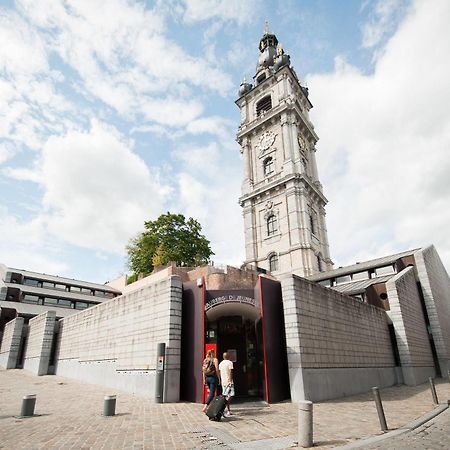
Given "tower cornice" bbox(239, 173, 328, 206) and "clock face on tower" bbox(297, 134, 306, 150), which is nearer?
"tower cornice" bbox(239, 173, 328, 206)

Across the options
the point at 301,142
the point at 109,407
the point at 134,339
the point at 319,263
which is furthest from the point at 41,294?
the point at 301,142

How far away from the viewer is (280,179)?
39.6 metres

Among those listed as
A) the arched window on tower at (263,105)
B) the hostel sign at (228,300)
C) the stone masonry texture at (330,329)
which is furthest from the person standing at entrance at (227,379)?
the arched window on tower at (263,105)

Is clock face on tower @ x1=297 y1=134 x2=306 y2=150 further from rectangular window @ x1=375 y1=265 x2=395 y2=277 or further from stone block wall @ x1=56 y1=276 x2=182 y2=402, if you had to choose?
stone block wall @ x1=56 y1=276 x2=182 y2=402

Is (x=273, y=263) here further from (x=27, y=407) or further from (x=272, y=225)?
(x=27, y=407)

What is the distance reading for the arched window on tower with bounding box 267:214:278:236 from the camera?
3972 centimetres

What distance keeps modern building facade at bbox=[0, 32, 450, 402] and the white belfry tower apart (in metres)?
0.22

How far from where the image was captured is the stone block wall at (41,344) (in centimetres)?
2319

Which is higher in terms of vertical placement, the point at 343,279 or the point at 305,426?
the point at 343,279

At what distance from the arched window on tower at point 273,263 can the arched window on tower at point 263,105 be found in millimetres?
22181

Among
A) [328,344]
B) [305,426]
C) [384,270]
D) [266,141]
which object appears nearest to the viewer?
[305,426]

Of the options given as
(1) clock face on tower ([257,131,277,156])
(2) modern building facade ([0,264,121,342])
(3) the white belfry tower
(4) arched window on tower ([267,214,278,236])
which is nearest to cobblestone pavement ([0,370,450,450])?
(3) the white belfry tower

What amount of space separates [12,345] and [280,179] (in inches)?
1297

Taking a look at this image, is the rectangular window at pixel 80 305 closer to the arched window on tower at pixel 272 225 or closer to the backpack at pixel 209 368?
the arched window on tower at pixel 272 225
